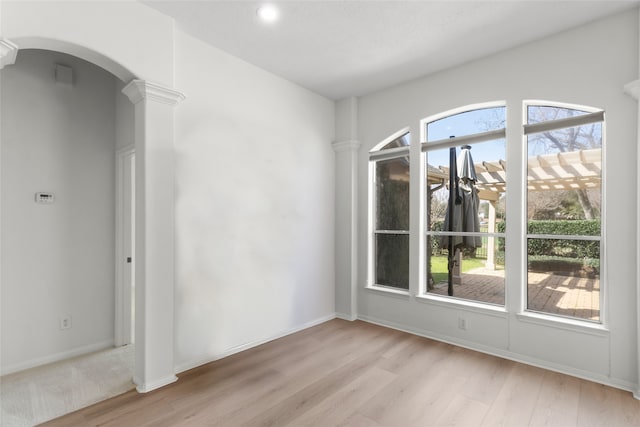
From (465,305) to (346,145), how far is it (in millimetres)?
2369

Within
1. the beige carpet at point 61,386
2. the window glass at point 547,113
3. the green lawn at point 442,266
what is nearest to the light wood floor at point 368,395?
the beige carpet at point 61,386

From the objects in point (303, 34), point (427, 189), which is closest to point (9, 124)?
point (303, 34)

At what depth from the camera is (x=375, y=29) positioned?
2814 millimetres

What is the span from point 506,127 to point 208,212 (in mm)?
2961

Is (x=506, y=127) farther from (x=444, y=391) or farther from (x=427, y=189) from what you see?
(x=444, y=391)

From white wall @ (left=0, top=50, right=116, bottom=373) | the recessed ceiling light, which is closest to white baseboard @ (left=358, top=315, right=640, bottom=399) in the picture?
white wall @ (left=0, top=50, right=116, bottom=373)

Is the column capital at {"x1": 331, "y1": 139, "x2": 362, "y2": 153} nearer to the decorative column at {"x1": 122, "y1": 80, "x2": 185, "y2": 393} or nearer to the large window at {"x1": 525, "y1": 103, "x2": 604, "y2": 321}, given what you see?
the large window at {"x1": 525, "y1": 103, "x2": 604, "y2": 321}

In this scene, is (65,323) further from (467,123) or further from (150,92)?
(467,123)

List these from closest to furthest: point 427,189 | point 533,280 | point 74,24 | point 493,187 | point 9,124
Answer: point 74,24 < point 9,124 < point 533,280 < point 493,187 < point 427,189

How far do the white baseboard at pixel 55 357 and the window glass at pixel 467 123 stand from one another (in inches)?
164

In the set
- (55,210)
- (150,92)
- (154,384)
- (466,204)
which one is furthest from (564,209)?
(55,210)

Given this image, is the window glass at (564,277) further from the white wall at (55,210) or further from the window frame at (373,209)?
the white wall at (55,210)

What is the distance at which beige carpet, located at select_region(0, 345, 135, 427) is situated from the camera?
2.25 meters

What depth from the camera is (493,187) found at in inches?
132
